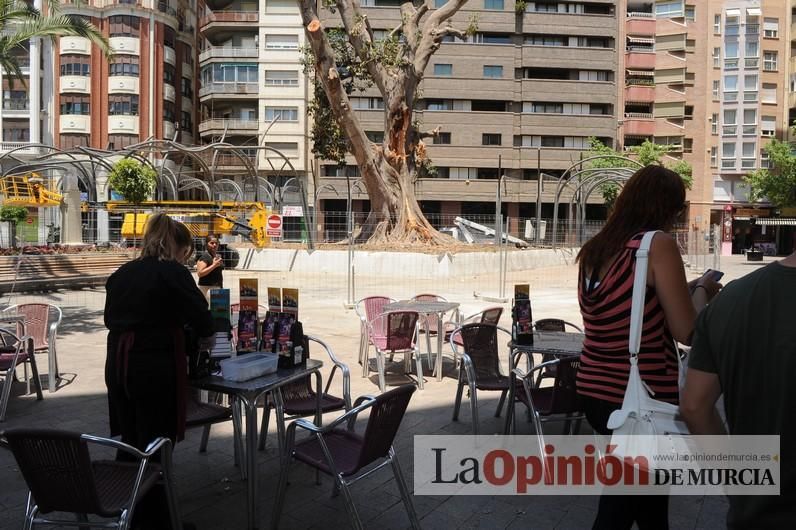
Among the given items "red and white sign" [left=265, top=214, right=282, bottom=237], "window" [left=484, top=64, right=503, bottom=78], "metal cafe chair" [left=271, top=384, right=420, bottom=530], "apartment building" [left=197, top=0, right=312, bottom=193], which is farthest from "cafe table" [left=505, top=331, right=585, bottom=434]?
"window" [left=484, top=64, right=503, bottom=78]

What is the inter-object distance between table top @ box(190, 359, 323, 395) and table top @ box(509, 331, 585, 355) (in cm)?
158

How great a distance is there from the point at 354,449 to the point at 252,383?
0.64m


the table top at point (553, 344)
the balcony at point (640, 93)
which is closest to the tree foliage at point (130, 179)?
the table top at point (553, 344)

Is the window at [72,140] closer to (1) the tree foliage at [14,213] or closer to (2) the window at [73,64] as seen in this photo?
(2) the window at [73,64]

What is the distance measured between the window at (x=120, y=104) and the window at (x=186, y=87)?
612 cm

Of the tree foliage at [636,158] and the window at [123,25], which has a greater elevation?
the window at [123,25]

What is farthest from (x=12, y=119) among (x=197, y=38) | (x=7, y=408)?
(x=7, y=408)

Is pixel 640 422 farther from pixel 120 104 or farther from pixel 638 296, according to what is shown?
pixel 120 104

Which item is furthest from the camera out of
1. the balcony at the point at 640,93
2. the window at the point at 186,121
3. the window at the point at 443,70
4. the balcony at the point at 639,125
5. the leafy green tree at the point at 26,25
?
the window at the point at 186,121

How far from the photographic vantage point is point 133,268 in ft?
10.4

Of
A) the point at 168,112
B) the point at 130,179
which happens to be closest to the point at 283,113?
the point at 168,112

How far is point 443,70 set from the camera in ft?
161

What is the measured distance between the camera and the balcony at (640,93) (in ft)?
170

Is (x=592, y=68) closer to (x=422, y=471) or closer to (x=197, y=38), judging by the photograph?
(x=197, y=38)
